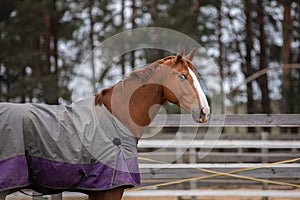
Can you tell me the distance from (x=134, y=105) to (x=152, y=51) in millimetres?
10458

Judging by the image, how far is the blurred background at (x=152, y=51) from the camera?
1484cm

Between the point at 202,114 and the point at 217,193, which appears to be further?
the point at 217,193

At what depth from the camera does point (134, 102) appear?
385cm

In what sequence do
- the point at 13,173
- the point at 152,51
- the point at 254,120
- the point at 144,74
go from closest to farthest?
the point at 13,173 → the point at 144,74 → the point at 254,120 → the point at 152,51

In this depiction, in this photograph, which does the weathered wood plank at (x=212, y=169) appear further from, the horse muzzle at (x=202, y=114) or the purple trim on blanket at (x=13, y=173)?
the purple trim on blanket at (x=13, y=173)

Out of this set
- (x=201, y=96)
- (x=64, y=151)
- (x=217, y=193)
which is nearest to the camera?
(x=64, y=151)

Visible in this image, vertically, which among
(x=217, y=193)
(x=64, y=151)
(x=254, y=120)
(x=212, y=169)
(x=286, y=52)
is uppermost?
(x=286, y=52)

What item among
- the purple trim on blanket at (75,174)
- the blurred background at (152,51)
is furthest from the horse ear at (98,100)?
the blurred background at (152,51)

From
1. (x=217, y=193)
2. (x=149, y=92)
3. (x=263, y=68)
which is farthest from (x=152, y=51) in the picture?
(x=149, y=92)

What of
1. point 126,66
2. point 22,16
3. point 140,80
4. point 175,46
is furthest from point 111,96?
point 22,16

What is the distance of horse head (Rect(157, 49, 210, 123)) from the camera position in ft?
12.0

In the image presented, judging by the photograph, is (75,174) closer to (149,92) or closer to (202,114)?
(149,92)

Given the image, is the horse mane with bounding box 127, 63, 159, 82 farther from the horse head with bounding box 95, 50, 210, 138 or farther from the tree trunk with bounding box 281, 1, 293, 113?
the tree trunk with bounding box 281, 1, 293, 113

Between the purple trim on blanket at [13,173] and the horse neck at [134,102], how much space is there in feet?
2.59
